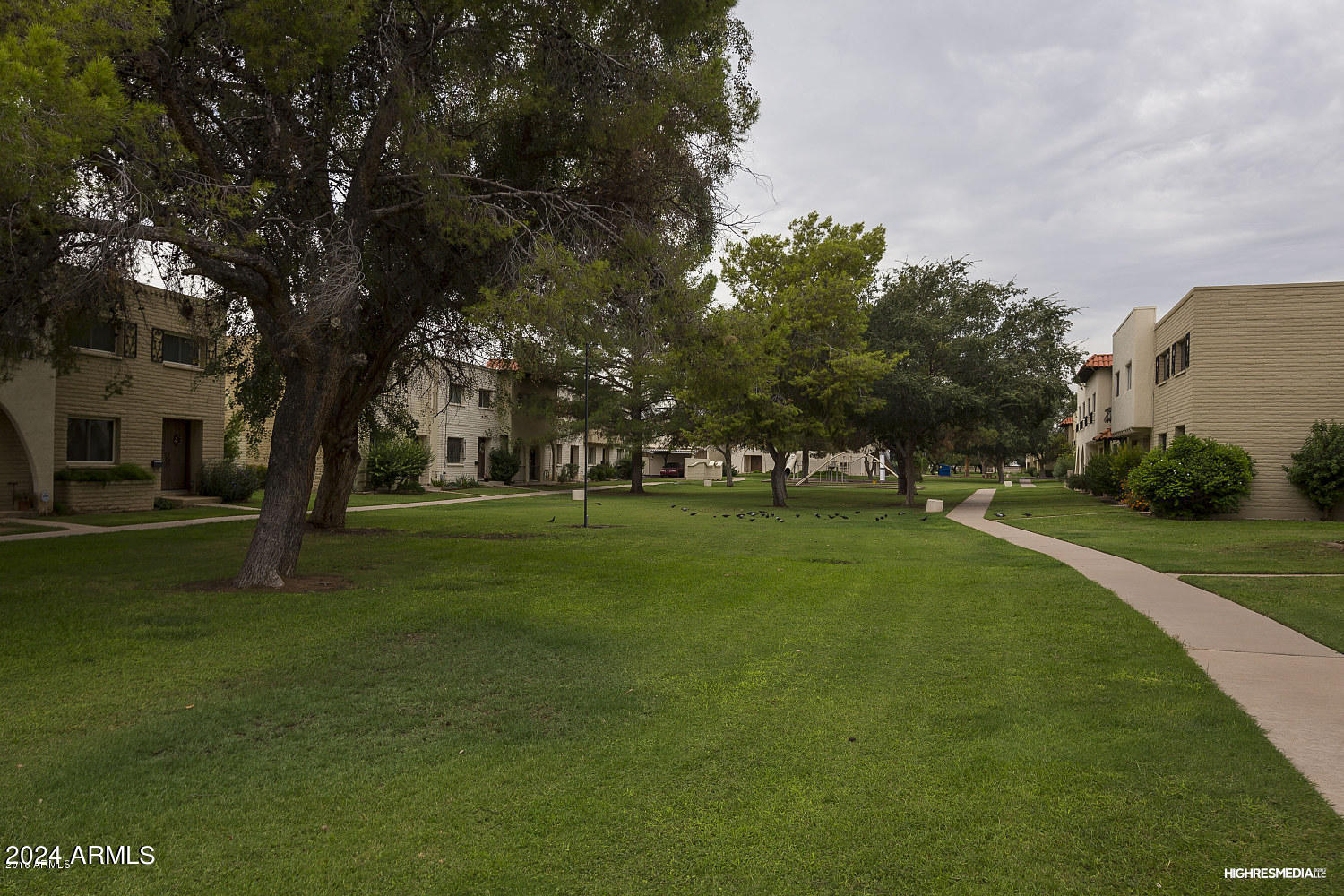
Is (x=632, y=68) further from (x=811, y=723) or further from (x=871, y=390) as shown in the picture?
(x=871, y=390)

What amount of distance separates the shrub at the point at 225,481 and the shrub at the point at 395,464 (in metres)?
7.61

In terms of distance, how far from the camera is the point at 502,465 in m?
41.9

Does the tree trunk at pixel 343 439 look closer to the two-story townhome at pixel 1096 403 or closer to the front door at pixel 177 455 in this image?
the front door at pixel 177 455

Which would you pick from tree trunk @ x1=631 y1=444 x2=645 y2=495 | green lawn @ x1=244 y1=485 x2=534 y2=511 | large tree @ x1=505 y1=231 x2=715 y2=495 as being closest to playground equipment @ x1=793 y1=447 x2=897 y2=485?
tree trunk @ x1=631 y1=444 x2=645 y2=495

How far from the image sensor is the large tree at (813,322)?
26.3 metres

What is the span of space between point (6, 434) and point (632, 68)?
17499 millimetres

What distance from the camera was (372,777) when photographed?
4.34 meters

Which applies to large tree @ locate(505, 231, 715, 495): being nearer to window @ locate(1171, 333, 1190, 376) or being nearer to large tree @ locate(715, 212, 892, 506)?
large tree @ locate(715, 212, 892, 506)

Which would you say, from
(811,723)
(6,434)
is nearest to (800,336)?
(6,434)

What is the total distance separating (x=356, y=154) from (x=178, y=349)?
15.0m

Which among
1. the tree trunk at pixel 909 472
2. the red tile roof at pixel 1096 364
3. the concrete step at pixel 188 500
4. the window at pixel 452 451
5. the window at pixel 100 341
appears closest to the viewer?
the window at pixel 100 341

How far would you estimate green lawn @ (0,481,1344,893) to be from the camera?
11.4 feet

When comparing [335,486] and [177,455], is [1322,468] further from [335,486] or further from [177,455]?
[177,455]

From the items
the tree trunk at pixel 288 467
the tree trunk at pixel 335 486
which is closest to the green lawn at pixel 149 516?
the tree trunk at pixel 335 486
